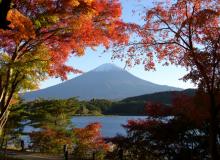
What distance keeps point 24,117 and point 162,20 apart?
16794 mm

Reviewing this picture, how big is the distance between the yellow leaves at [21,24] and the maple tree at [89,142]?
12897 mm

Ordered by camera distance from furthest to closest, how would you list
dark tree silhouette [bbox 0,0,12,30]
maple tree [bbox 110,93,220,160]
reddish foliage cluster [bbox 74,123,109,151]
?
1. reddish foliage cluster [bbox 74,123,109,151]
2. maple tree [bbox 110,93,220,160]
3. dark tree silhouette [bbox 0,0,12,30]

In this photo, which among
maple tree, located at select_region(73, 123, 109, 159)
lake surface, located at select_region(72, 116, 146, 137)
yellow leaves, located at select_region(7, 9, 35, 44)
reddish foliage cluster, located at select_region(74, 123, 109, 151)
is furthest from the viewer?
lake surface, located at select_region(72, 116, 146, 137)

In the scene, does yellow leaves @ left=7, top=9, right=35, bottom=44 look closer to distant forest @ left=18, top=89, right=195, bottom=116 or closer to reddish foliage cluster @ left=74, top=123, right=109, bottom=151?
distant forest @ left=18, top=89, right=195, bottom=116

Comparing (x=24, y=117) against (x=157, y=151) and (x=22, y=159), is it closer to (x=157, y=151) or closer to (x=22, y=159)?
(x=22, y=159)

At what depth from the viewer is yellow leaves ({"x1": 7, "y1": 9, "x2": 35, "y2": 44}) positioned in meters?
12.5

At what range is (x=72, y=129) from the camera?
1182 inches

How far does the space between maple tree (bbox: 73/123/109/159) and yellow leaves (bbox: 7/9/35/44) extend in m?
→ 12.9

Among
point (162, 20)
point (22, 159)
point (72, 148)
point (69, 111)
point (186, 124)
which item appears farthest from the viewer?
point (69, 111)

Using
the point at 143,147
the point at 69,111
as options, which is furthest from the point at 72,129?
the point at 143,147

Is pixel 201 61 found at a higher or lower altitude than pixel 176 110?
higher

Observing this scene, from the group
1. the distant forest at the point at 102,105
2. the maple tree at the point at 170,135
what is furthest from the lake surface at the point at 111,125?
the maple tree at the point at 170,135

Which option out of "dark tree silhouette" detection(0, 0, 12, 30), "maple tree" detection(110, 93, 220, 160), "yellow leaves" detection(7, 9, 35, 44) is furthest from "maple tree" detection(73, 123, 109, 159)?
"dark tree silhouette" detection(0, 0, 12, 30)

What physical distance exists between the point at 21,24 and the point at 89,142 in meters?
14.9
